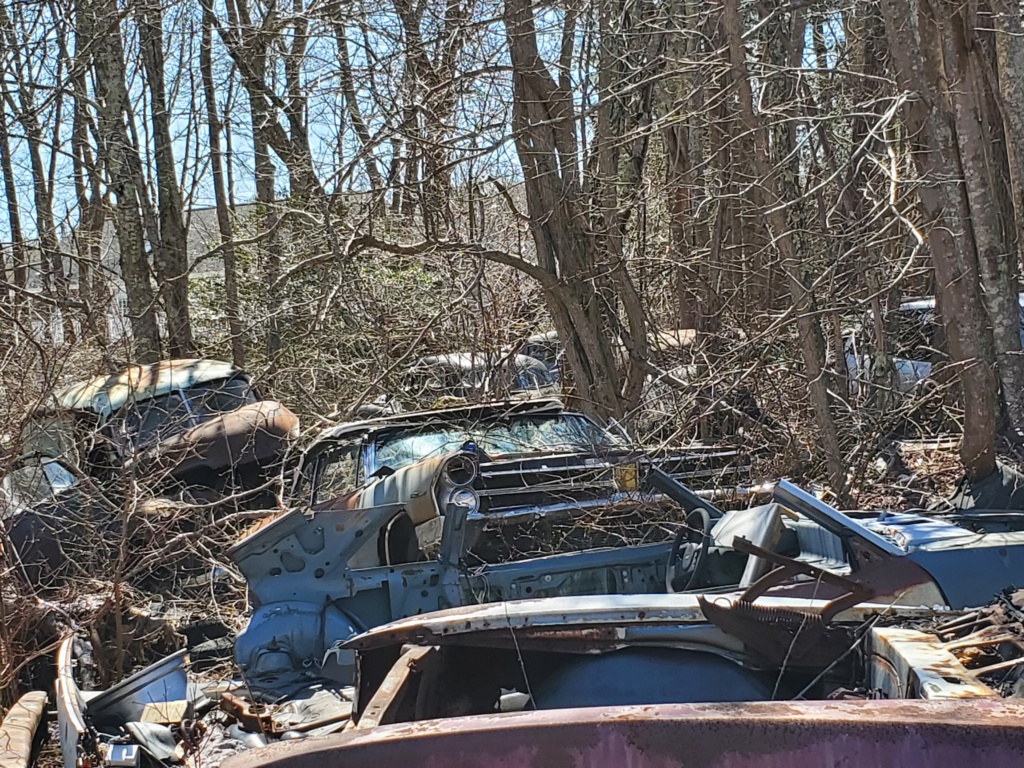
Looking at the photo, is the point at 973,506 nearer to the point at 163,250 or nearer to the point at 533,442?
the point at 533,442

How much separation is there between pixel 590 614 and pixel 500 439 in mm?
3391

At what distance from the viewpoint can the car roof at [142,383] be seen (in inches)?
324

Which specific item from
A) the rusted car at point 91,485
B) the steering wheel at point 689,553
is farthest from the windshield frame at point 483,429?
the rusted car at point 91,485

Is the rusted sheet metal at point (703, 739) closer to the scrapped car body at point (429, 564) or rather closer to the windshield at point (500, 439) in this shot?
the scrapped car body at point (429, 564)

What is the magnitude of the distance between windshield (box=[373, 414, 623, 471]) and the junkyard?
31 millimetres

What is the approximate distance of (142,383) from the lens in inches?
392

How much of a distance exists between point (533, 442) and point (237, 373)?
5.26 meters

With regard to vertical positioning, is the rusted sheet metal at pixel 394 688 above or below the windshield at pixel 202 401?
below

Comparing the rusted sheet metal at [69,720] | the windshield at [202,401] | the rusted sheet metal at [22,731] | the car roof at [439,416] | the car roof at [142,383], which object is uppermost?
the car roof at [142,383]

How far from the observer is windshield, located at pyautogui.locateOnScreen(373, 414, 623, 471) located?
20.2ft

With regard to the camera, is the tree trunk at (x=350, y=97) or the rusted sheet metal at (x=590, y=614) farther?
the tree trunk at (x=350, y=97)

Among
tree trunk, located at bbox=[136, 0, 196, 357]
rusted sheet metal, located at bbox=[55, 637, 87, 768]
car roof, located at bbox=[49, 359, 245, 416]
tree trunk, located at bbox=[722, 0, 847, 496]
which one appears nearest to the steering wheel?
tree trunk, located at bbox=[722, 0, 847, 496]

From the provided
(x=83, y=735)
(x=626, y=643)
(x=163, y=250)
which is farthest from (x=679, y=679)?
(x=163, y=250)

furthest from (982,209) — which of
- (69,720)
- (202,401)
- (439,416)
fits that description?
(202,401)
